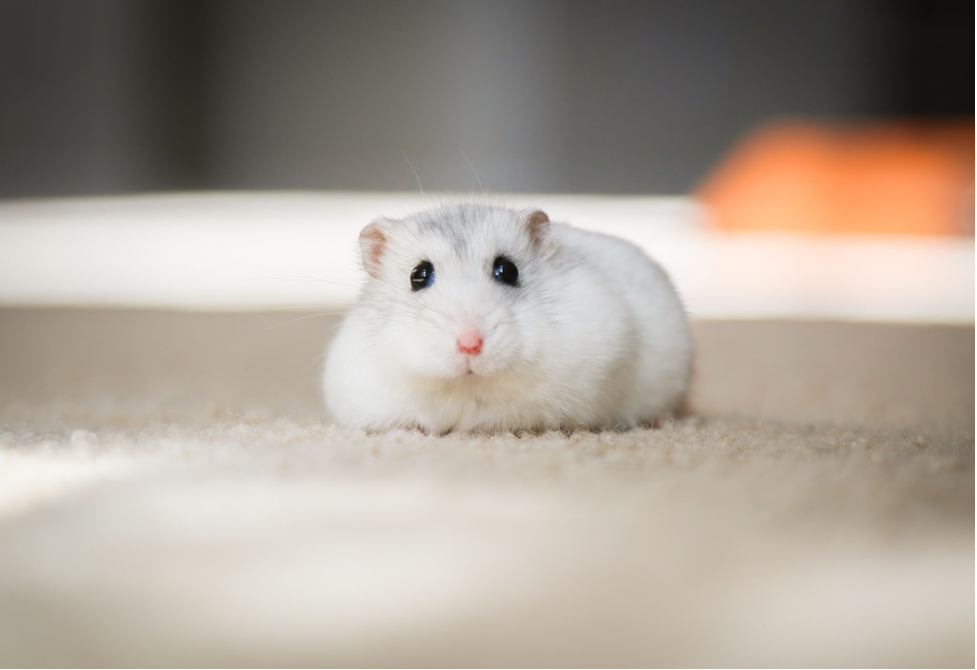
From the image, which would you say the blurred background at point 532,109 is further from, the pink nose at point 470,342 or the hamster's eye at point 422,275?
the pink nose at point 470,342

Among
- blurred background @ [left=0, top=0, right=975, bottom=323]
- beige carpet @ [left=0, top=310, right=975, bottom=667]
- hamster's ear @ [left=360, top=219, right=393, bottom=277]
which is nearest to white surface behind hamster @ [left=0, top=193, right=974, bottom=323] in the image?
blurred background @ [left=0, top=0, right=975, bottom=323]

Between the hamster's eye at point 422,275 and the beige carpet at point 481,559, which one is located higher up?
the hamster's eye at point 422,275

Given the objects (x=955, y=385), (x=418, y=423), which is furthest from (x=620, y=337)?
(x=955, y=385)

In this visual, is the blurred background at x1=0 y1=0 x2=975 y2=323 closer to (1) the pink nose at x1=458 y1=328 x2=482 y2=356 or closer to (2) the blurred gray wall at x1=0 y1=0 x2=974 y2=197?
(2) the blurred gray wall at x1=0 y1=0 x2=974 y2=197

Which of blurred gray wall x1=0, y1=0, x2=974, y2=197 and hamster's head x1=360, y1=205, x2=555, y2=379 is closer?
hamster's head x1=360, y1=205, x2=555, y2=379

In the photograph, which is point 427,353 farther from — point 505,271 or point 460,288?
point 505,271

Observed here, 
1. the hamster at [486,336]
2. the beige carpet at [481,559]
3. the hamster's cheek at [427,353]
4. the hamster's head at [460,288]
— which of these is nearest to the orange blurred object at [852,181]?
the hamster at [486,336]
